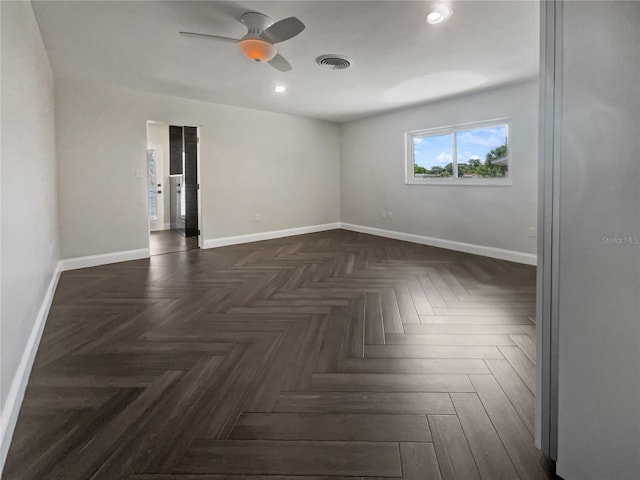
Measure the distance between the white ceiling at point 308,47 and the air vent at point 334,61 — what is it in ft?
0.24

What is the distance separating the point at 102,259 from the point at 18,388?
317 centimetres

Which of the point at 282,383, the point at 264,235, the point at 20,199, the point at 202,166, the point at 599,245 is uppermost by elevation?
the point at 202,166

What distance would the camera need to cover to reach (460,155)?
5.25 meters

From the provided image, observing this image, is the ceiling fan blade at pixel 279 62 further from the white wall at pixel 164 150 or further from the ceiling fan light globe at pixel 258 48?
the white wall at pixel 164 150

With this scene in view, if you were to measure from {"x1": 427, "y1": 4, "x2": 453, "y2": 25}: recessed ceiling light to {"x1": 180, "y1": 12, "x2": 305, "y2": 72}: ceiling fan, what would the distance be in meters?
0.96

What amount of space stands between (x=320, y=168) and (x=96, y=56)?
4160 mm

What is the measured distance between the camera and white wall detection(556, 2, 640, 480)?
941 millimetres

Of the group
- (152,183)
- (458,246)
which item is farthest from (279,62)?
(152,183)

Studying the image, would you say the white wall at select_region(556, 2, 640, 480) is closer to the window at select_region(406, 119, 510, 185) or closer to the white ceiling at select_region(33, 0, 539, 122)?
the white ceiling at select_region(33, 0, 539, 122)

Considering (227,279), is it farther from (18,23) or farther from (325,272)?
(18,23)

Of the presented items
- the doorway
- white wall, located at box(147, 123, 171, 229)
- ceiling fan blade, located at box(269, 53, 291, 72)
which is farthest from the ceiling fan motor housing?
white wall, located at box(147, 123, 171, 229)

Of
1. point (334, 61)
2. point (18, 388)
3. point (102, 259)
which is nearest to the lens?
point (18, 388)

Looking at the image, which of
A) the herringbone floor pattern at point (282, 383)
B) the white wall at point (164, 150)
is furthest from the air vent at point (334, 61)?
the white wall at point (164, 150)

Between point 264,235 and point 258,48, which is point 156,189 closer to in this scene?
point 264,235
